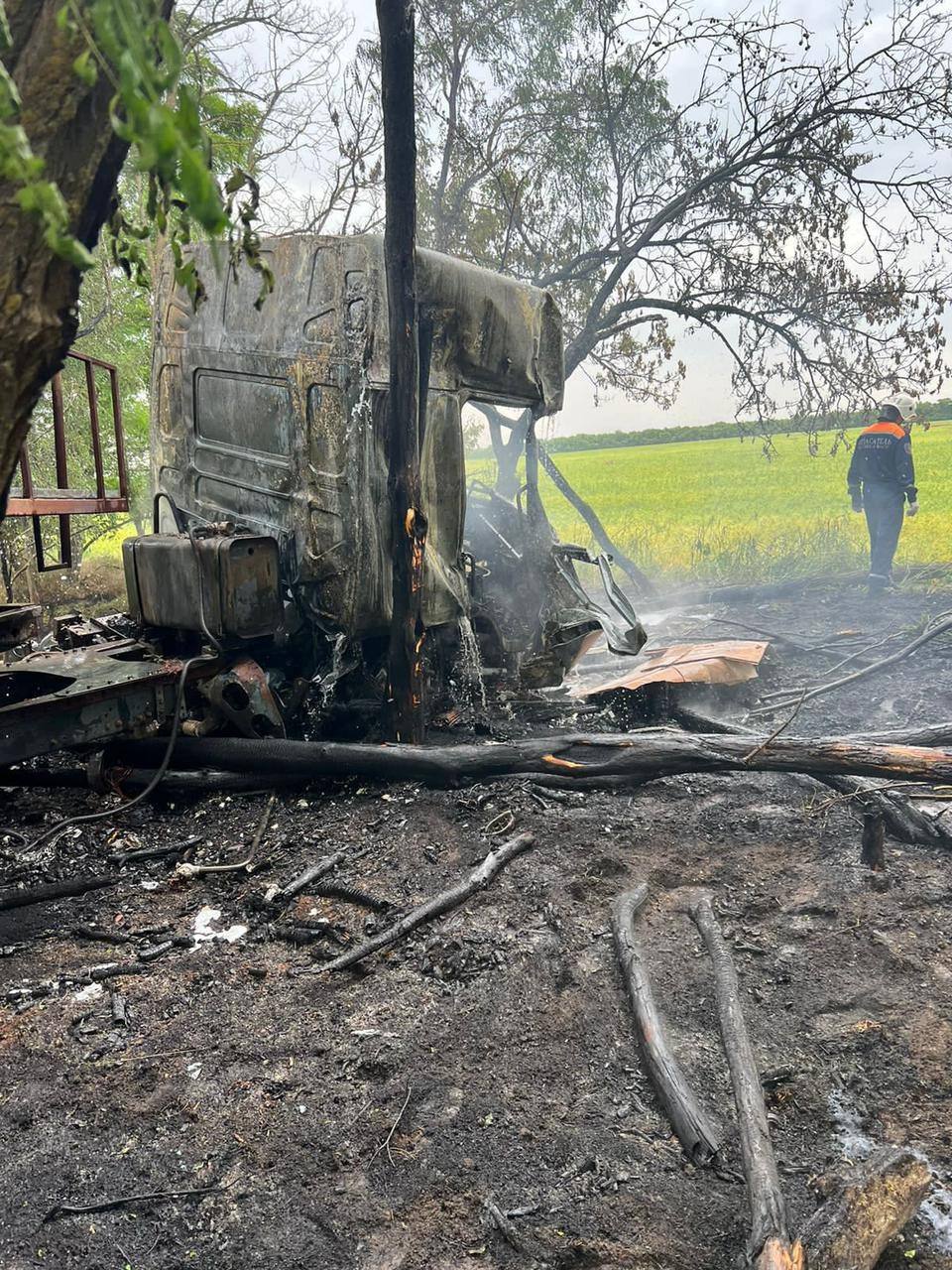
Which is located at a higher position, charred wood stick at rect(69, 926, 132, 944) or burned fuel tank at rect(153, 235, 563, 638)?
burned fuel tank at rect(153, 235, 563, 638)

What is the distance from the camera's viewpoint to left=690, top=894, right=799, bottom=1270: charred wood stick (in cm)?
200

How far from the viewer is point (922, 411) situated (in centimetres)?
1134

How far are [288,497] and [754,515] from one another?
1555 centimetres

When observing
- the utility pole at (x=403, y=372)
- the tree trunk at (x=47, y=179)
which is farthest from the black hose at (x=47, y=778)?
the tree trunk at (x=47, y=179)

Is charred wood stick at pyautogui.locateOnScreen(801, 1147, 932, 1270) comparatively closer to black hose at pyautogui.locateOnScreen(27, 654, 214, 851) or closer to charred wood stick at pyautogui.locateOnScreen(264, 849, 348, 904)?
charred wood stick at pyautogui.locateOnScreen(264, 849, 348, 904)

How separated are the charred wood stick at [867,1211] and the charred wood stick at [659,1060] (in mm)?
374

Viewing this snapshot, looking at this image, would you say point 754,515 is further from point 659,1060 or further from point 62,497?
point 659,1060

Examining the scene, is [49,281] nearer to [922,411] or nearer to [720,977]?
[720,977]

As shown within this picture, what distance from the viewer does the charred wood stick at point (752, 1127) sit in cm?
200

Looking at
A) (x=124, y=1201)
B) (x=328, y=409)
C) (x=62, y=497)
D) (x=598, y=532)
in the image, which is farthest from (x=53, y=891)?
(x=598, y=532)

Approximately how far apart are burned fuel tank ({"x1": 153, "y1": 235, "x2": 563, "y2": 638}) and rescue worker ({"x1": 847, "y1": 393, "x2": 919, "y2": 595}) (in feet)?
22.3

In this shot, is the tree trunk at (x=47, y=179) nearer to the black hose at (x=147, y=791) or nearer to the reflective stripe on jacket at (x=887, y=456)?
the black hose at (x=147, y=791)

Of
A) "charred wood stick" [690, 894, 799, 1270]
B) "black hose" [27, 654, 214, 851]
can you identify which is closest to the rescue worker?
"charred wood stick" [690, 894, 799, 1270]

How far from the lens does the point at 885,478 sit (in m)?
11.2
